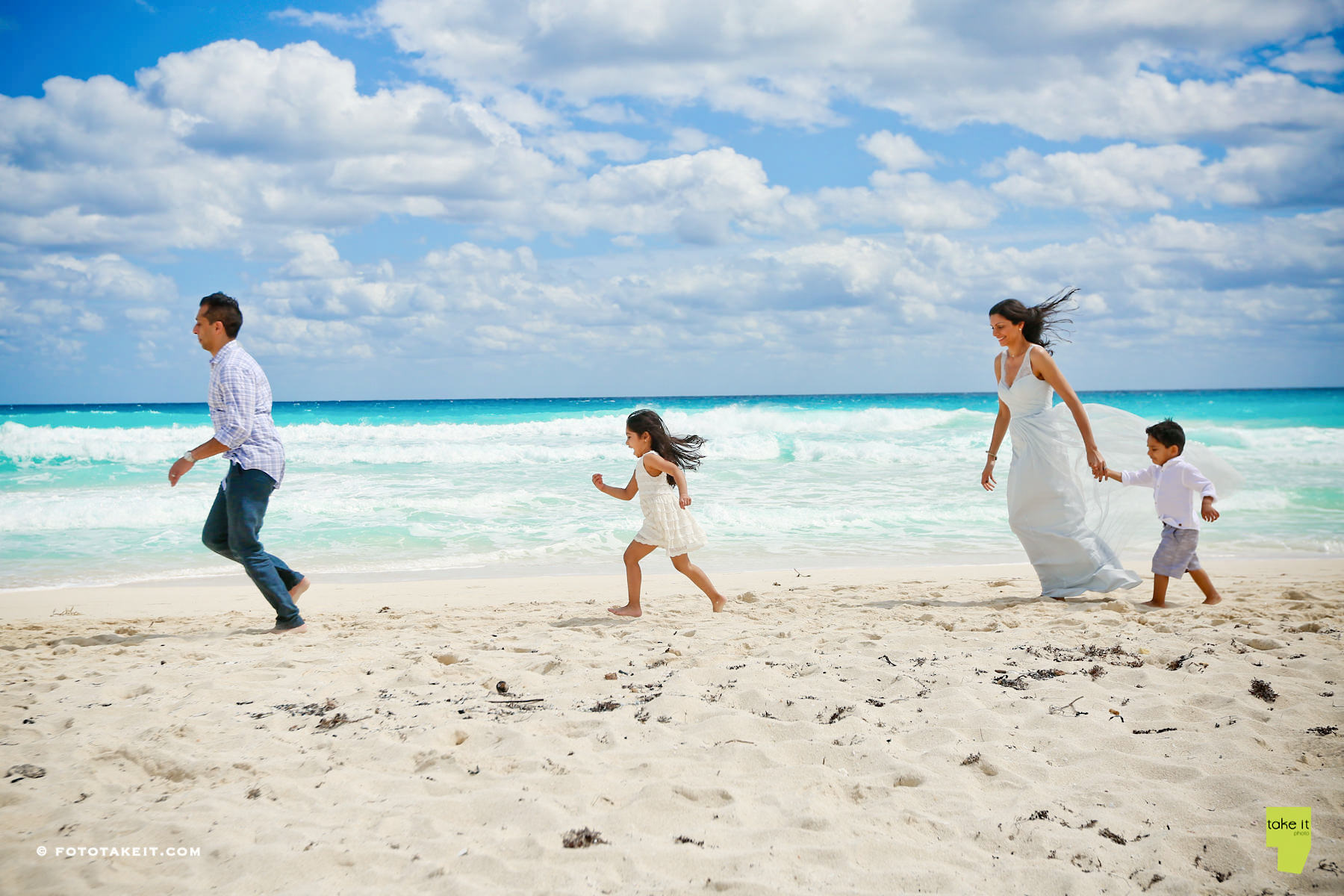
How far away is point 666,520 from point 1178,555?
341 cm

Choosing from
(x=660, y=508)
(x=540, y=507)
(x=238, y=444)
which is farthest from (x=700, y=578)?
(x=540, y=507)

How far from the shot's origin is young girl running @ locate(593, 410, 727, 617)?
220 inches

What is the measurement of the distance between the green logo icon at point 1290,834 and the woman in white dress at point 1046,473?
10.5 feet

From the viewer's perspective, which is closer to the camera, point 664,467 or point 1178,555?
point 1178,555

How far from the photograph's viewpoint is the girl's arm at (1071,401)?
5.15 meters

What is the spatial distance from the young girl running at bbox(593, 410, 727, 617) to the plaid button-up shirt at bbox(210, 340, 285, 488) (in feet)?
6.85

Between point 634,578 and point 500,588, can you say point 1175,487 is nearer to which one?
point 634,578

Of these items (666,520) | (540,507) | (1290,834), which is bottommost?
(540,507)

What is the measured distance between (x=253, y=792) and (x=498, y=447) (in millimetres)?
19876

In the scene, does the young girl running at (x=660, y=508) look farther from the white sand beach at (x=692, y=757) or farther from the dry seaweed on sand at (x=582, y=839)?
the dry seaweed on sand at (x=582, y=839)

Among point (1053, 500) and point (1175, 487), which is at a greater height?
point (1175, 487)

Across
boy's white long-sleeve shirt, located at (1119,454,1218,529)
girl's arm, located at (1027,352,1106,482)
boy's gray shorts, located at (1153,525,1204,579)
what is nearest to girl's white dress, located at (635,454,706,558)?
girl's arm, located at (1027,352,1106,482)

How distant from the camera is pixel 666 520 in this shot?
561 cm

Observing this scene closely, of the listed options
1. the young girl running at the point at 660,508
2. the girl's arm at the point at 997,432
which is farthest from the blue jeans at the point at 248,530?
the girl's arm at the point at 997,432
